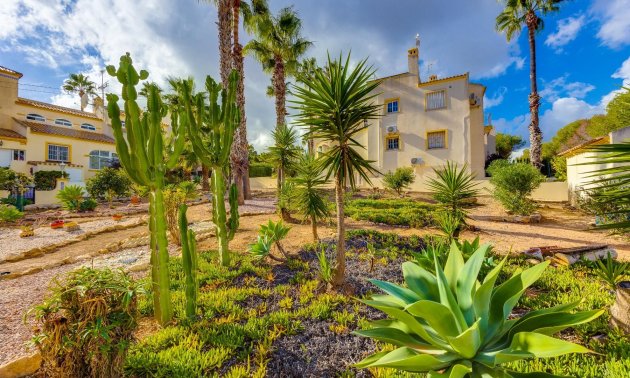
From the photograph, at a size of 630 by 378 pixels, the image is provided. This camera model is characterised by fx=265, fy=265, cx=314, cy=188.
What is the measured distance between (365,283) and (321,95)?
3184 millimetres

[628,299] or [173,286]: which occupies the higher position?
[628,299]

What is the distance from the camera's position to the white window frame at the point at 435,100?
844 inches

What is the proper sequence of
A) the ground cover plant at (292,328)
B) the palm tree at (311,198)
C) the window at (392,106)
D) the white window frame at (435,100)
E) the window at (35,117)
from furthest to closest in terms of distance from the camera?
1. the window at (392,106)
2. the window at (35,117)
3. the white window frame at (435,100)
4. the palm tree at (311,198)
5. the ground cover plant at (292,328)

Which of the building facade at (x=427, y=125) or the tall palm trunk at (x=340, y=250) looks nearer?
the tall palm trunk at (x=340, y=250)

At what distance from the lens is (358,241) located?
675cm

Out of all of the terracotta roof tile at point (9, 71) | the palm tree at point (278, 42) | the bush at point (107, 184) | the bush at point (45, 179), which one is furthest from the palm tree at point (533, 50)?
the terracotta roof tile at point (9, 71)

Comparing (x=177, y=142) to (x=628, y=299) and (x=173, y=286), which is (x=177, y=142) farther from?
(x=628, y=299)

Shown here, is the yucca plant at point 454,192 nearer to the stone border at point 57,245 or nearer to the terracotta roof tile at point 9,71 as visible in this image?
the stone border at point 57,245

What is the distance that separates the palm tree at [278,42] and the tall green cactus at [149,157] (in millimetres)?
12296

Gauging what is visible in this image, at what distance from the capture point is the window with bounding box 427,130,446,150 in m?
21.5

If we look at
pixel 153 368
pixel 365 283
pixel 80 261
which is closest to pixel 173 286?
pixel 153 368

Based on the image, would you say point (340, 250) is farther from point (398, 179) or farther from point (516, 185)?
point (398, 179)

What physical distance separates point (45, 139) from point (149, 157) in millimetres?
26677

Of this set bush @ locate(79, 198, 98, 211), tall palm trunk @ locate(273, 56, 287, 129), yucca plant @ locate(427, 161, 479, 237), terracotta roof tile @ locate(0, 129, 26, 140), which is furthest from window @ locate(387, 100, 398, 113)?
terracotta roof tile @ locate(0, 129, 26, 140)
